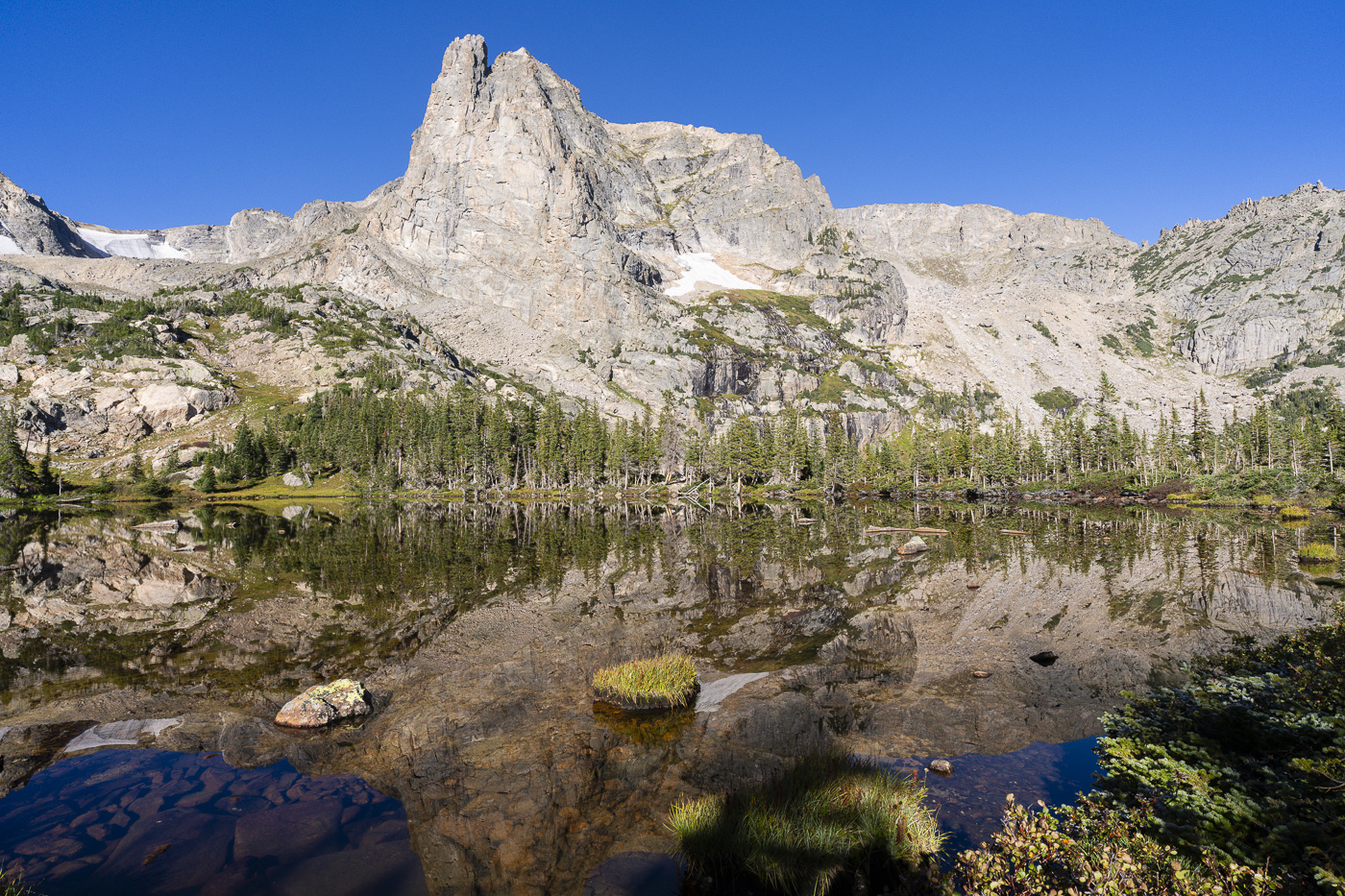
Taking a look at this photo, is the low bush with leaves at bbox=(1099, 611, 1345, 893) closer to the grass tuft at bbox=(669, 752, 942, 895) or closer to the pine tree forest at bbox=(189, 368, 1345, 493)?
the grass tuft at bbox=(669, 752, 942, 895)

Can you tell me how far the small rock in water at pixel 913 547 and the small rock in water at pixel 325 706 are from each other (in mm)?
33692

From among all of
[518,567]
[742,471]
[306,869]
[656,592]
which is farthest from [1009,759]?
[742,471]

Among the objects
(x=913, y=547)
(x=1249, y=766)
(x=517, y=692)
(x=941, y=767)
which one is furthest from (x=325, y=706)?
(x=913, y=547)

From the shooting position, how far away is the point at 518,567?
3459 cm

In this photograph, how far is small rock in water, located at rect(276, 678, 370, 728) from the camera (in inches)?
525

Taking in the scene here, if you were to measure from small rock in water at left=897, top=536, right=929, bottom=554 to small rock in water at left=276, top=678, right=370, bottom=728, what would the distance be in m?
33.7

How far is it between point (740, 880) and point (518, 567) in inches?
1118

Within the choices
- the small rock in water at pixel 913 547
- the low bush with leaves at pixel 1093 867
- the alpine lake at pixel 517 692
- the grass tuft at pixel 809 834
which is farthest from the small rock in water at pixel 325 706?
the small rock in water at pixel 913 547

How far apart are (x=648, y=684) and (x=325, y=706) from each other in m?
7.65

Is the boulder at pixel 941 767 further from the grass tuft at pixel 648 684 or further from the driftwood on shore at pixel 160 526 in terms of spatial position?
the driftwood on shore at pixel 160 526

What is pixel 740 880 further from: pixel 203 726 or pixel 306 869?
pixel 203 726

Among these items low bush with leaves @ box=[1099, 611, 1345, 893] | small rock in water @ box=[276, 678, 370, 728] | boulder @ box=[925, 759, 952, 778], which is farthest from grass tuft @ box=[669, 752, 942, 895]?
small rock in water @ box=[276, 678, 370, 728]

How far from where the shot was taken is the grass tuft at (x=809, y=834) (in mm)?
7957

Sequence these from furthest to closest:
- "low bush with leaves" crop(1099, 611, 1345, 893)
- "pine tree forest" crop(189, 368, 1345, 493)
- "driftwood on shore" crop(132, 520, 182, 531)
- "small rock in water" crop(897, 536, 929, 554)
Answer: "pine tree forest" crop(189, 368, 1345, 493), "driftwood on shore" crop(132, 520, 182, 531), "small rock in water" crop(897, 536, 929, 554), "low bush with leaves" crop(1099, 611, 1345, 893)
